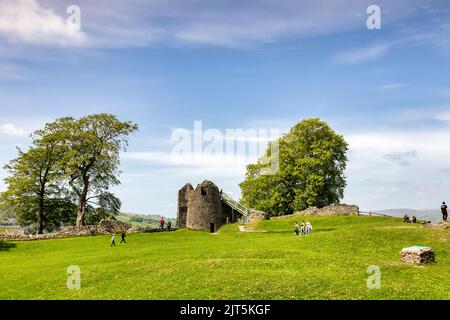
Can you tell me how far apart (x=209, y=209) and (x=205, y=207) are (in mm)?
749

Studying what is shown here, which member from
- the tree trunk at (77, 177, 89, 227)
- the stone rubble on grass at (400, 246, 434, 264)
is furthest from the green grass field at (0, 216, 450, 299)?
the tree trunk at (77, 177, 89, 227)

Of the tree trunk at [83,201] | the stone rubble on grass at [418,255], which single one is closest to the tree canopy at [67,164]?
the tree trunk at [83,201]

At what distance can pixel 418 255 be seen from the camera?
3109 cm

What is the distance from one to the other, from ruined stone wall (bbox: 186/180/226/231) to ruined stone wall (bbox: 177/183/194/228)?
6.65 m

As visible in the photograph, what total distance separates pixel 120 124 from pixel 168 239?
24.4 metres

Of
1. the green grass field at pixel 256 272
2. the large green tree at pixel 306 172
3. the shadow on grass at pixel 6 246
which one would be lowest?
the shadow on grass at pixel 6 246

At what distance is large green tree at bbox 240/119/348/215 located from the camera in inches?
2867

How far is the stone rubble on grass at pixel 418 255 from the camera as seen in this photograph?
102 ft

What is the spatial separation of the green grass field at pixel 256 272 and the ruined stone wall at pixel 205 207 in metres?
25.9

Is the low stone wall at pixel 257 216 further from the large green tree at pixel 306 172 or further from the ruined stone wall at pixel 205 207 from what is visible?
the large green tree at pixel 306 172

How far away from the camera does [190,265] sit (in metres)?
29.1
